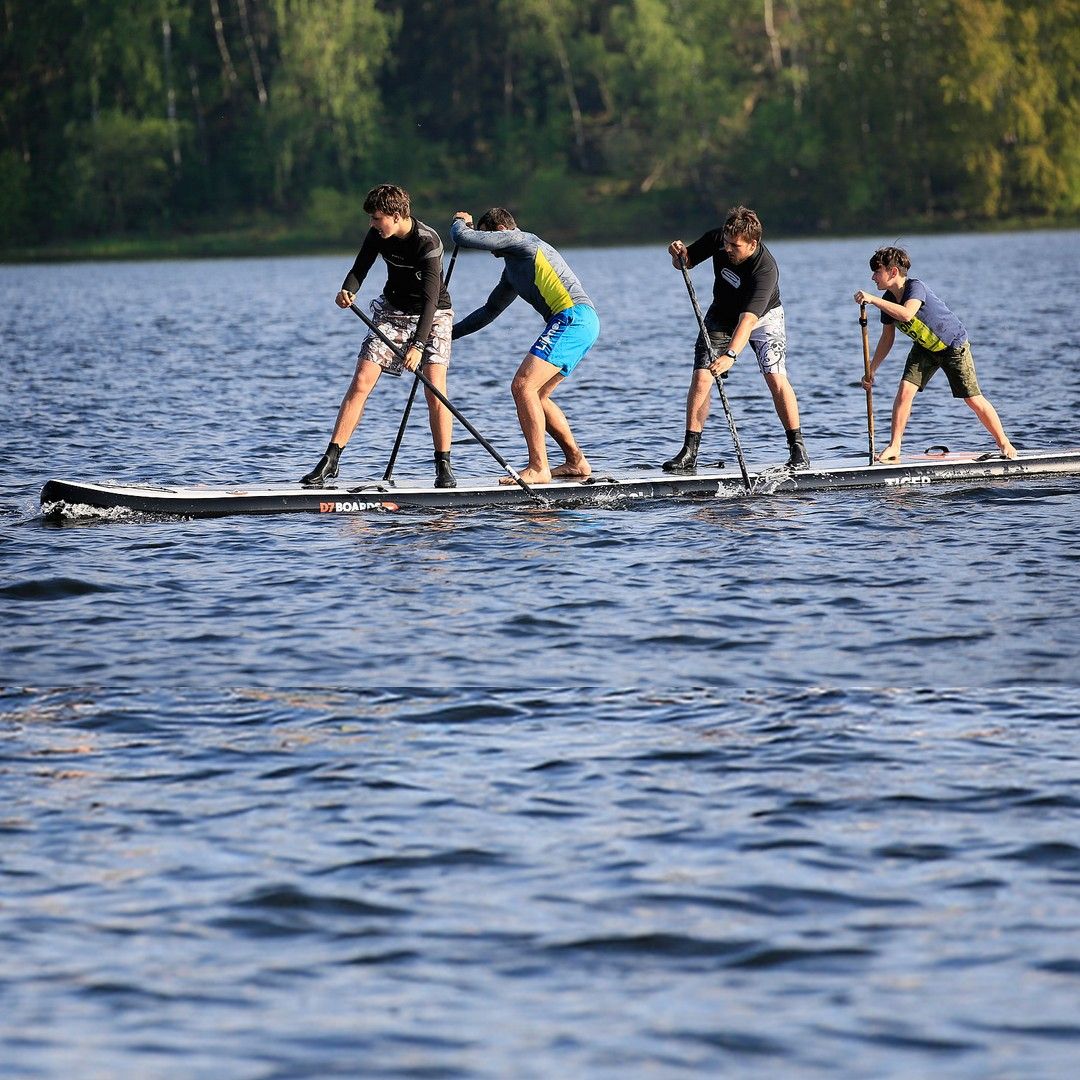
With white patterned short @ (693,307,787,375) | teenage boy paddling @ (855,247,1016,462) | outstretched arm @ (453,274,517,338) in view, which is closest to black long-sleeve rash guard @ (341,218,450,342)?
outstretched arm @ (453,274,517,338)

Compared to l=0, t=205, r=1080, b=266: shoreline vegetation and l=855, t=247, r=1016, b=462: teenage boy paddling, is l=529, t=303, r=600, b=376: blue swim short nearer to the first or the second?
l=855, t=247, r=1016, b=462: teenage boy paddling

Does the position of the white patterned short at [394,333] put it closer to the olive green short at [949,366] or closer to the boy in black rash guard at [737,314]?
the boy in black rash guard at [737,314]

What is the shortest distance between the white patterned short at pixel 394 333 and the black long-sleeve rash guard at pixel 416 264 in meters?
0.22

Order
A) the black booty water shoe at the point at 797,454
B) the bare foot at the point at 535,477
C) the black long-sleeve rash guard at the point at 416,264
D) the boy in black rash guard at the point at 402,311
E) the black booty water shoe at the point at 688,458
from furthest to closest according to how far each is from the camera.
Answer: the black booty water shoe at the point at 797,454, the black booty water shoe at the point at 688,458, the bare foot at the point at 535,477, the black long-sleeve rash guard at the point at 416,264, the boy in black rash guard at the point at 402,311

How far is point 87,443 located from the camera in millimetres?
21344

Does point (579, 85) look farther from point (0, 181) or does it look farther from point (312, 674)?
point (312, 674)

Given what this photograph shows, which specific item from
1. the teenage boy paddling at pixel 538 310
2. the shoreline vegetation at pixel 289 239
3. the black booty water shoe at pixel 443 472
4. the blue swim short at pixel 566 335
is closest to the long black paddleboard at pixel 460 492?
the black booty water shoe at pixel 443 472

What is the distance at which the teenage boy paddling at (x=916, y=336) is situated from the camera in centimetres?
1455

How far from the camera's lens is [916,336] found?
14961 millimetres

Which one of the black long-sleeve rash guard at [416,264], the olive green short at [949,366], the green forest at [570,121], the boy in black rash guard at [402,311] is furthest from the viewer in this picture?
the green forest at [570,121]

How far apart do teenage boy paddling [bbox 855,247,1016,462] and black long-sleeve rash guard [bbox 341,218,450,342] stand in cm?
328

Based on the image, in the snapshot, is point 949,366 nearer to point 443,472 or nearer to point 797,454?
point 797,454

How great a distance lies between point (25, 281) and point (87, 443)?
55.2 m

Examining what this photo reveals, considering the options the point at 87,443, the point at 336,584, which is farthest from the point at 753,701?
the point at 87,443
